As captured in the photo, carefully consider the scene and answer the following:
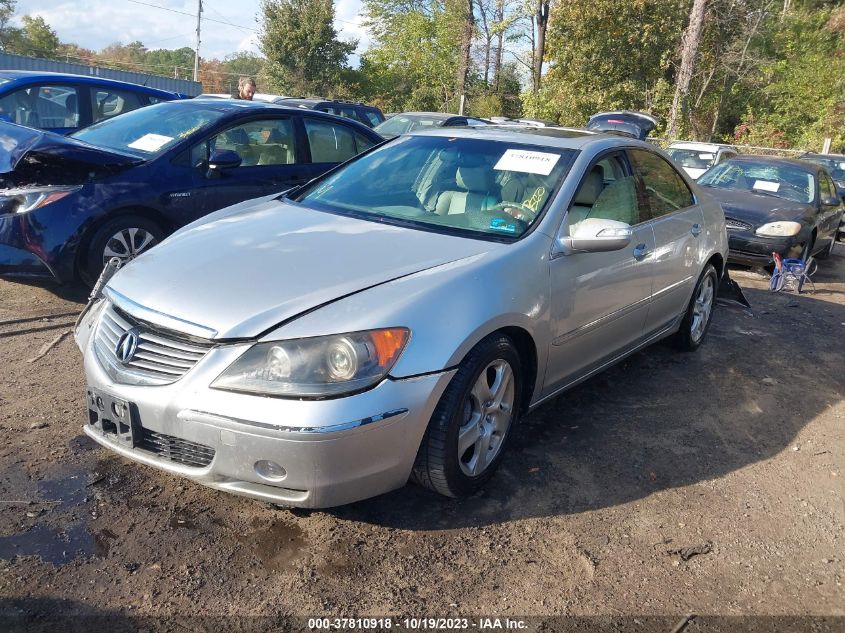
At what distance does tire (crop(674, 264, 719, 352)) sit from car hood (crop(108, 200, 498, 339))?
255 cm

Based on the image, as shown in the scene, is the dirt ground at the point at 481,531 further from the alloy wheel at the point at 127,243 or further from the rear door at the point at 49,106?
the rear door at the point at 49,106

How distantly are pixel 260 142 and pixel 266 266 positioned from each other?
143 inches

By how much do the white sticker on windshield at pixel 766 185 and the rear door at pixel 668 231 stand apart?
16.5 ft

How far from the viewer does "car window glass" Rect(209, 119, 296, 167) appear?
6098 millimetres

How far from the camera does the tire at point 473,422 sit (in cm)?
287

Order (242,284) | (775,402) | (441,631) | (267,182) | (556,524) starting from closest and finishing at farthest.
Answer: (441,631)
(242,284)
(556,524)
(775,402)
(267,182)

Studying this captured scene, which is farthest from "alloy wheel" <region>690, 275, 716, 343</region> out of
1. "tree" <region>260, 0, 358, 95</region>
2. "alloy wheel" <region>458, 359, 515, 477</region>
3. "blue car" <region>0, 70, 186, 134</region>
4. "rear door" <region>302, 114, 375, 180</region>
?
"tree" <region>260, 0, 358, 95</region>

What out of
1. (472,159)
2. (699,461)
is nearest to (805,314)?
(699,461)

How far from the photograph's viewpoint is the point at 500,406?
Answer: 327 centimetres

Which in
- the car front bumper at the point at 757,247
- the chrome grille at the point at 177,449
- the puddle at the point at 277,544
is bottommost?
the puddle at the point at 277,544

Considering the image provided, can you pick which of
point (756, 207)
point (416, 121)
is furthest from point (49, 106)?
point (416, 121)

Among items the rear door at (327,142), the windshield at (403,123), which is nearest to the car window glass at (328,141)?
the rear door at (327,142)

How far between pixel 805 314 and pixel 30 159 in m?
6.84

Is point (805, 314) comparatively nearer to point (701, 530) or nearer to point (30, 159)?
point (701, 530)
